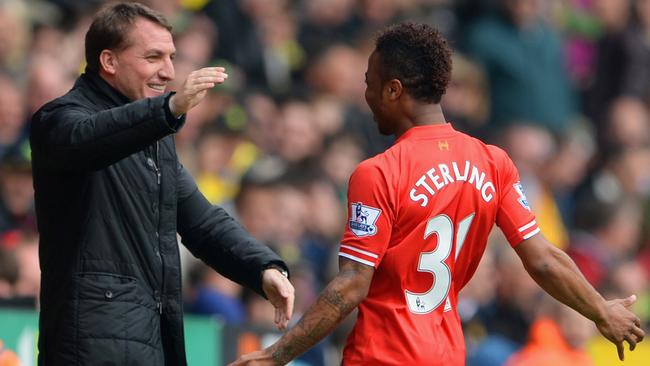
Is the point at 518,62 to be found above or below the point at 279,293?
above

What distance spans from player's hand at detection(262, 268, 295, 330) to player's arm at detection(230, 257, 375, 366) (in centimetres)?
34

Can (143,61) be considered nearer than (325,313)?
No

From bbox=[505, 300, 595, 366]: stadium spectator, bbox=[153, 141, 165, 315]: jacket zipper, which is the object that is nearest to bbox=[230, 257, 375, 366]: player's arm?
bbox=[153, 141, 165, 315]: jacket zipper

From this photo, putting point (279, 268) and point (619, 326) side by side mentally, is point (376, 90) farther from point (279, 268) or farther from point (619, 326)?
point (619, 326)

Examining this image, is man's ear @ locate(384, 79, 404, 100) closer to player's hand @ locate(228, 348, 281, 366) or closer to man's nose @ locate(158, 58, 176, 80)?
man's nose @ locate(158, 58, 176, 80)

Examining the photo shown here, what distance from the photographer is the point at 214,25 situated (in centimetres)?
1300

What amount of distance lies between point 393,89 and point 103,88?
120 centimetres

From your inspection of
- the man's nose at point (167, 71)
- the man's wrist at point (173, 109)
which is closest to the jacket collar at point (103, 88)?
the man's nose at point (167, 71)

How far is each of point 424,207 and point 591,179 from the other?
8930 mm

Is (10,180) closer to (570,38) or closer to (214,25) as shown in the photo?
(214,25)

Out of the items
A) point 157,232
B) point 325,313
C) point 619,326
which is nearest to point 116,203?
point 157,232

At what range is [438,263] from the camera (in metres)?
6.23

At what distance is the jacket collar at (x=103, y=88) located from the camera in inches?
252

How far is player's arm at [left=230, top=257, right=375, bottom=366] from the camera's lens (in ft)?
20.0
